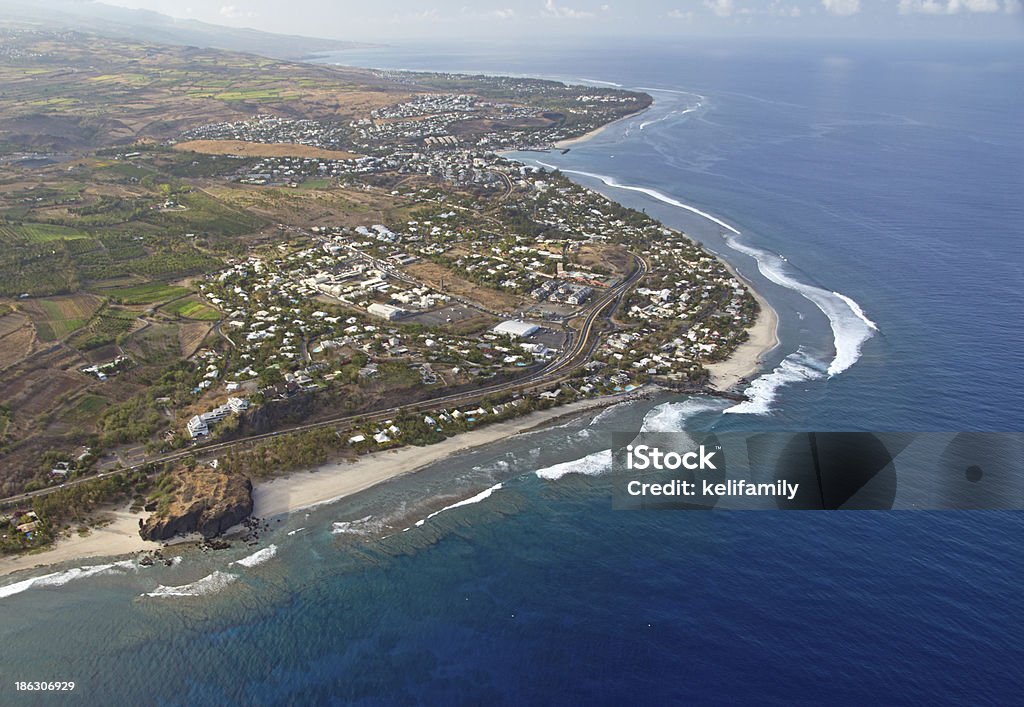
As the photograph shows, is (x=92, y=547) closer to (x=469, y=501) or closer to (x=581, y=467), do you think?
(x=469, y=501)

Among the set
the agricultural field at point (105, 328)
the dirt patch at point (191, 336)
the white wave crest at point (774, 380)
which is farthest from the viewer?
the dirt patch at point (191, 336)

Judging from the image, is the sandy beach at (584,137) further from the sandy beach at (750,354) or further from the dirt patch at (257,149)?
the sandy beach at (750,354)

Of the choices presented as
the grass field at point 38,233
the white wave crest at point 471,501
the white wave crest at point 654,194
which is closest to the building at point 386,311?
the white wave crest at point 471,501

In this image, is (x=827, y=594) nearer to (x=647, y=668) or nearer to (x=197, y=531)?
(x=647, y=668)

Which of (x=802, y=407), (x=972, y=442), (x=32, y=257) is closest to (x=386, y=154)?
(x=32, y=257)

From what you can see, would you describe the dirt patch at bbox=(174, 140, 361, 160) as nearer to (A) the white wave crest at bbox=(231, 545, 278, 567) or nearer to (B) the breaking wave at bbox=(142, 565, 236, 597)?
(A) the white wave crest at bbox=(231, 545, 278, 567)

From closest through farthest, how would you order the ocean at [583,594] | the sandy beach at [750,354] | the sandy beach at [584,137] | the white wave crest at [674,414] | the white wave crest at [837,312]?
the ocean at [583,594] → the white wave crest at [674,414] → the sandy beach at [750,354] → the white wave crest at [837,312] → the sandy beach at [584,137]

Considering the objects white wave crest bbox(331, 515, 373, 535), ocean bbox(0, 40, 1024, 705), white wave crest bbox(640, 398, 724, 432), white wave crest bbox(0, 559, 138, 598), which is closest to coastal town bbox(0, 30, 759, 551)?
white wave crest bbox(0, 559, 138, 598)

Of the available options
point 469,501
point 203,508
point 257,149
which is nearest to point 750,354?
point 469,501
